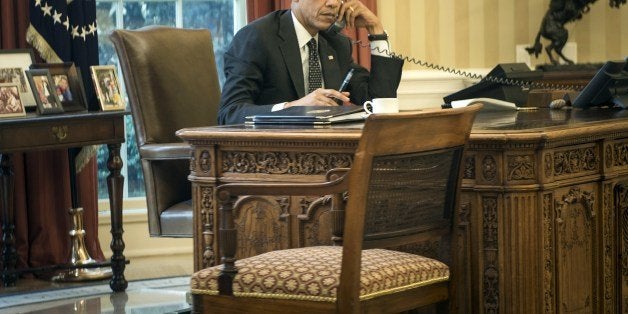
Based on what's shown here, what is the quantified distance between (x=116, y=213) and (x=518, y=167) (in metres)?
2.76

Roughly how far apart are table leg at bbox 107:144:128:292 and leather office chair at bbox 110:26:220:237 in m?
0.83

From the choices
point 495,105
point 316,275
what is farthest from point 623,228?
point 316,275

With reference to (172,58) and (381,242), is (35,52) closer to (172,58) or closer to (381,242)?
(172,58)

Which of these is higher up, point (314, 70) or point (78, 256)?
point (314, 70)

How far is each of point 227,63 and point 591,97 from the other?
4.50 ft

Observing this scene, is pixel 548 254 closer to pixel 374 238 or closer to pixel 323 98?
pixel 374 238

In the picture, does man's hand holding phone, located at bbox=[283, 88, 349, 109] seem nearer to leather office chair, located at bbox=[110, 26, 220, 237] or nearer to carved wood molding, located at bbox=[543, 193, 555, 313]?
leather office chair, located at bbox=[110, 26, 220, 237]

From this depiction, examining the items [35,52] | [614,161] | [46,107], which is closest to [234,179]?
[614,161]

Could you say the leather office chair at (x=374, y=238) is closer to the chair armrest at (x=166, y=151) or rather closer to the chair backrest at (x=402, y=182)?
the chair backrest at (x=402, y=182)

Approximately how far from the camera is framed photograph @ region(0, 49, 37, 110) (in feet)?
17.3

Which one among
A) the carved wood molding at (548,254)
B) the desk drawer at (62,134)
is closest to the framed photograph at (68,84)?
the desk drawer at (62,134)

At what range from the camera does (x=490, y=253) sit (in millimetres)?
3133

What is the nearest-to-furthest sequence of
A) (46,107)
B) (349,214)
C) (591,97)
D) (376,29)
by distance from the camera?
1. (349,214)
2. (591,97)
3. (376,29)
4. (46,107)

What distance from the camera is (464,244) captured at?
10.4 ft
